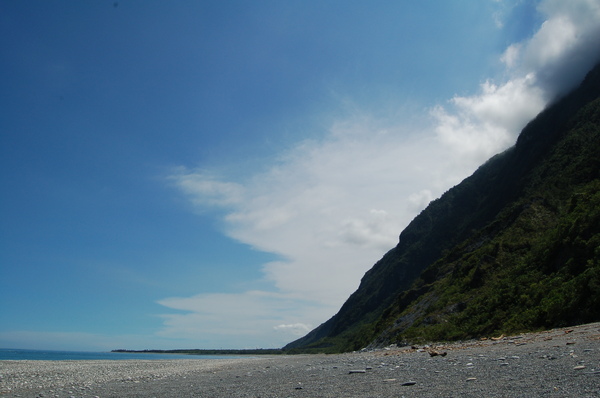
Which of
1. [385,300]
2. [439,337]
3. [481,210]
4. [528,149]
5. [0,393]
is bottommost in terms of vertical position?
[0,393]

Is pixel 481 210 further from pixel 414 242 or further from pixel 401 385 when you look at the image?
pixel 401 385

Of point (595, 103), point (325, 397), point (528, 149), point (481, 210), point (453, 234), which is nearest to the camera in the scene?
point (325, 397)

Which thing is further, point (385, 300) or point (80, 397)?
point (385, 300)

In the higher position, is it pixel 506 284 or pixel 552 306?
pixel 506 284

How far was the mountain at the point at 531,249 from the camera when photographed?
3036 cm

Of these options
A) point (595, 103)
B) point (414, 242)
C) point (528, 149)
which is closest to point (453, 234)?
point (414, 242)

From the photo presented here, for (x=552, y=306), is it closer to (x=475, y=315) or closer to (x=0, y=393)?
(x=475, y=315)

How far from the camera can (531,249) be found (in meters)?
48.9

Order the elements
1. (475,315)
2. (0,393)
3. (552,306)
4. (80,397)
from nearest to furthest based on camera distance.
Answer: (80,397) → (0,393) → (552,306) → (475,315)

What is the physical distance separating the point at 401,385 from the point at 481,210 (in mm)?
122876

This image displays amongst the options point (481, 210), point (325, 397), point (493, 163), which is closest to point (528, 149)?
point (481, 210)

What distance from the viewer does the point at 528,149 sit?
336 feet

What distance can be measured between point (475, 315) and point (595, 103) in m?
65.6

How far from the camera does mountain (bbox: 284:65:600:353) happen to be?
3036cm
